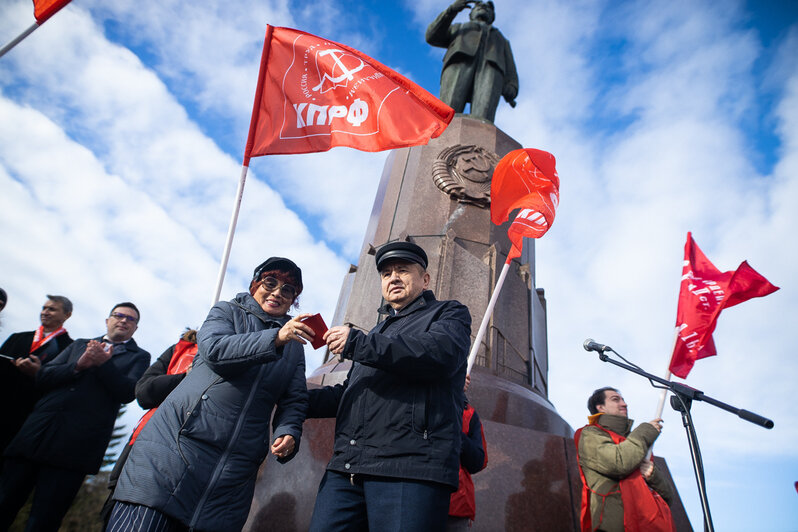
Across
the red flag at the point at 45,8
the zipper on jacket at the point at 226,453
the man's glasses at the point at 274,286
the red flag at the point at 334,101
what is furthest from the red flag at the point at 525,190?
the red flag at the point at 45,8

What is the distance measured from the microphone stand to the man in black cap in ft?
5.84

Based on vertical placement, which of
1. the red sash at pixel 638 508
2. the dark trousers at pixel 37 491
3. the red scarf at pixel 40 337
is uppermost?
the red scarf at pixel 40 337

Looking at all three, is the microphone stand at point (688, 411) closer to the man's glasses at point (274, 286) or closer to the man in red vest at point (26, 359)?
the man's glasses at point (274, 286)

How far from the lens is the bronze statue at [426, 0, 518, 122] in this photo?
365 inches

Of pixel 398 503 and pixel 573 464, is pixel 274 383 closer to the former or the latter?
pixel 398 503

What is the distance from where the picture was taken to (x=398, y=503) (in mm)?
1881

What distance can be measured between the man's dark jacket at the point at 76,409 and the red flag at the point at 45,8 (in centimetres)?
244

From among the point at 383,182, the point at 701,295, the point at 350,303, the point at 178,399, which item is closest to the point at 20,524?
the point at 350,303

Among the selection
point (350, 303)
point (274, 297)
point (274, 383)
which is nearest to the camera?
point (274, 383)

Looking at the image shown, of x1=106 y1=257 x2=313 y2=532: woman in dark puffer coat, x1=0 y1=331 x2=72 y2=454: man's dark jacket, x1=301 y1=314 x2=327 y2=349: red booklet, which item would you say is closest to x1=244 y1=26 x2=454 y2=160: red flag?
x1=106 y1=257 x2=313 y2=532: woman in dark puffer coat

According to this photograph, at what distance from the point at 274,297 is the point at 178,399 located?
72cm

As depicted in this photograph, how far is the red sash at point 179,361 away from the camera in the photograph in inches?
130

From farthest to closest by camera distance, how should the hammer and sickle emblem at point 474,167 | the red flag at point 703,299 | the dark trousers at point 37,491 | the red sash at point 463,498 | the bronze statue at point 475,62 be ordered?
the bronze statue at point 475,62 → the hammer and sickle emblem at point 474,167 → the red flag at point 703,299 → the dark trousers at point 37,491 → the red sash at point 463,498

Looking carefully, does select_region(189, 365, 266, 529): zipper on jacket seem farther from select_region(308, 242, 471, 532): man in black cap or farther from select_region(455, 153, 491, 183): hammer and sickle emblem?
select_region(455, 153, 491, 183): hammer and sickle emblem
